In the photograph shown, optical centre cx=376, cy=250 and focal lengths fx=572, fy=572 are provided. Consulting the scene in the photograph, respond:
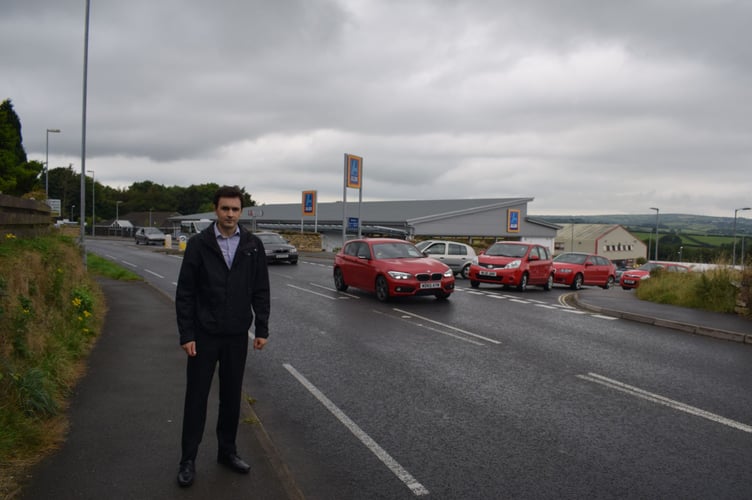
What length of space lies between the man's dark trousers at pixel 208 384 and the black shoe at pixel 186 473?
41 millimetres

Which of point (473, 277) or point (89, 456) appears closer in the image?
point (89, 456)

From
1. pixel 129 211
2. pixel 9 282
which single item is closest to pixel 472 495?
pixel 9 282

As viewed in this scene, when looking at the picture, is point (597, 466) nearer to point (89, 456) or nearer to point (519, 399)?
point (519, 399)

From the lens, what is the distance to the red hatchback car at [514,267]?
19125mm

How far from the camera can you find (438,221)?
1988 inches

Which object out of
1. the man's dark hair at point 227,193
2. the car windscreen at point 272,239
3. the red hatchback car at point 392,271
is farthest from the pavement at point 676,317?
the car windscreen at point 272,239

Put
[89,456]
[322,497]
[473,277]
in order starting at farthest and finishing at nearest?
[473,277]
[89,456]
[322,497]

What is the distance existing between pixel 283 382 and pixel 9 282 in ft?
10.4

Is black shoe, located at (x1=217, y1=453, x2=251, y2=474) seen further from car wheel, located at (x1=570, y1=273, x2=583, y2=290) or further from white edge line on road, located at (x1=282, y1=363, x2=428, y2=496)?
car wheel, located at (x1=570, y1=273, x2=583, y2=290)

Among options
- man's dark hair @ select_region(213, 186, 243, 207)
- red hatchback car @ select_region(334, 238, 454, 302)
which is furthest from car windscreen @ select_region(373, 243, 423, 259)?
man's dark hair @ select_region(213, 186, 243, 207)

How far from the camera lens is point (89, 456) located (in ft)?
14.4

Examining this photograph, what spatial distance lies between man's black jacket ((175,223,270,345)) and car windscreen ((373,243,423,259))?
38.2 ft

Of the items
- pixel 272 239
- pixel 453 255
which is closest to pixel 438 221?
pixel 272 239

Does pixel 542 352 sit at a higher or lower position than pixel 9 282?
lower
